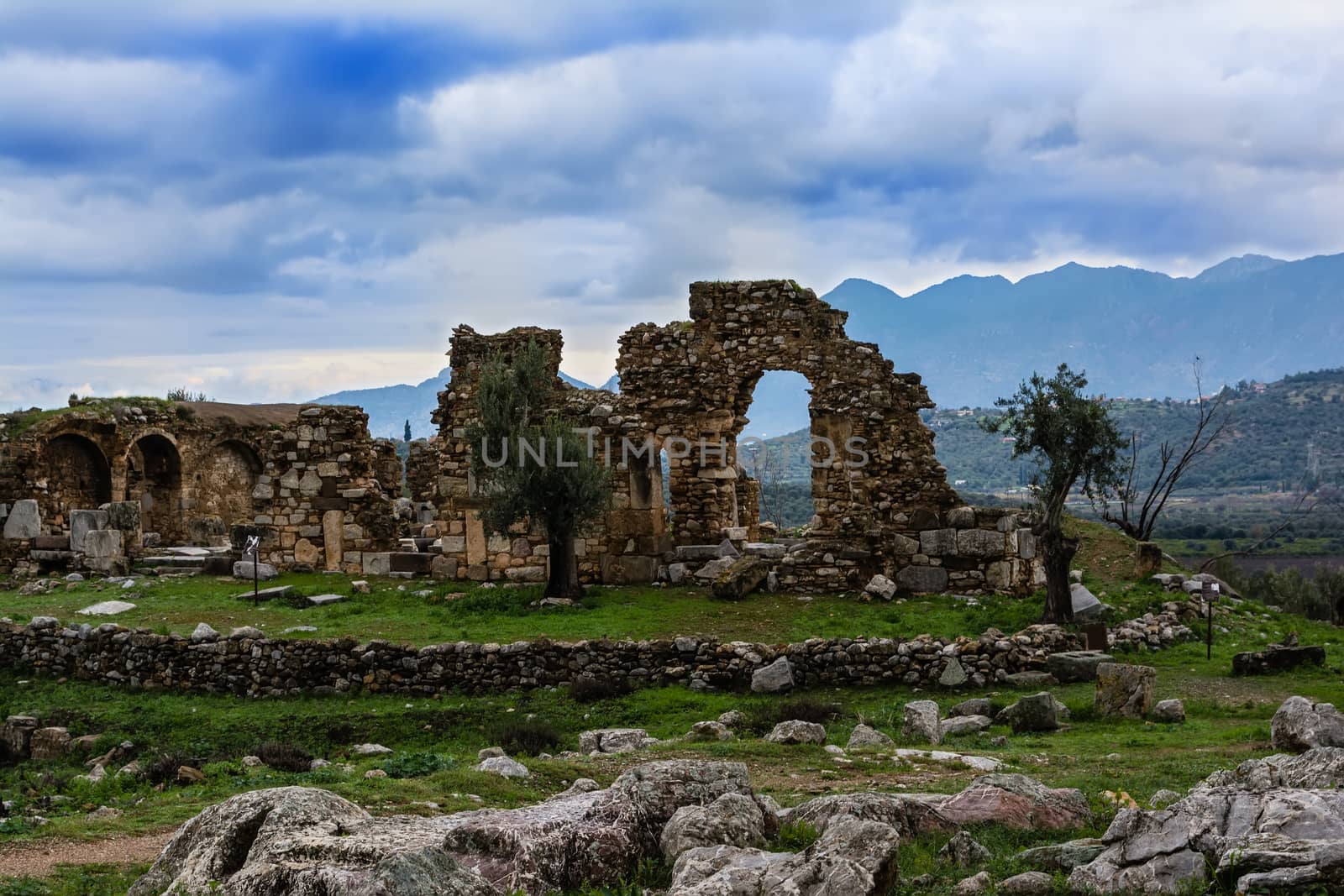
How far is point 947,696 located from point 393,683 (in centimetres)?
821

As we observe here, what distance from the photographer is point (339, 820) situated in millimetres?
7660

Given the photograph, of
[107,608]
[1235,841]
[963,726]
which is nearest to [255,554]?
[107,608]

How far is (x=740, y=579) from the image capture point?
2203cm

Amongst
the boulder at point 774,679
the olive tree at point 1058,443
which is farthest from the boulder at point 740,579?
the olive tree at point 1058,443

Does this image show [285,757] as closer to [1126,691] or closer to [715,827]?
[715,827]

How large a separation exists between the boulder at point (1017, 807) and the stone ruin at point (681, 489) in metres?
13.5

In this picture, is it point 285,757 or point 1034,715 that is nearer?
point 285,757

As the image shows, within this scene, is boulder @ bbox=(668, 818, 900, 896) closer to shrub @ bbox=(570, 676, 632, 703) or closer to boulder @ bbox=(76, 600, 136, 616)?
shrub @ bbox=(570, 676, 632, 703)

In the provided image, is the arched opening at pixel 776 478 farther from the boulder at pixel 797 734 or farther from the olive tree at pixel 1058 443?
the boulder at pixel 797 734

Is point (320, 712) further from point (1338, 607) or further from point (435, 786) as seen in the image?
point (1338, 607)

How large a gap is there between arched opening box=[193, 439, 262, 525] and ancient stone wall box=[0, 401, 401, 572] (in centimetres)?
4

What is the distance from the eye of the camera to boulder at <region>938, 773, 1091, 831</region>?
868 cm

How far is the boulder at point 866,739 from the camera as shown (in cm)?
1324

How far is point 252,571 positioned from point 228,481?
14945 mm
